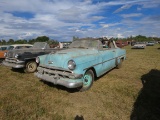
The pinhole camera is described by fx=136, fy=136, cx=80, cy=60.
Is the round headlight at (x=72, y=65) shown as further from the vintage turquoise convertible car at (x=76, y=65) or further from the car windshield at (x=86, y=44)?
the car windshield at (x=86, y=44)

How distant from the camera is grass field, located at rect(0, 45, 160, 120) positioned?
11.0 feet

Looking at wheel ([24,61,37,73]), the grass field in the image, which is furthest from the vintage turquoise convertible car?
wheel ([24,61,37,73])

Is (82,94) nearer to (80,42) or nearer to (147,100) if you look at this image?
(147,100)

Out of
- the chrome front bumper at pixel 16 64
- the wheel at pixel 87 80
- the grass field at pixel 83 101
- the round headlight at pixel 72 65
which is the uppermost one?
the round headlight at pixel 72 65

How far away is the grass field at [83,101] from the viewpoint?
11.0 ft

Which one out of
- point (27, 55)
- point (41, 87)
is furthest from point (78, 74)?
point (27, 55)

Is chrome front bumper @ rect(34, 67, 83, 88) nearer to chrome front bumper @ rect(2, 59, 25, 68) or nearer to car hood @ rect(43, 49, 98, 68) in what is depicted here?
car hood @ rect(43, 49, 98, 68)

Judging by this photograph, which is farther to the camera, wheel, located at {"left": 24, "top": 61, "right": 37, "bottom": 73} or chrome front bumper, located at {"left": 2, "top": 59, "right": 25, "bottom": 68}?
wheel, located at {"left": 24, "top": 61, "right": 37, "bottom": 73}

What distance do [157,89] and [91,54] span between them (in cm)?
268

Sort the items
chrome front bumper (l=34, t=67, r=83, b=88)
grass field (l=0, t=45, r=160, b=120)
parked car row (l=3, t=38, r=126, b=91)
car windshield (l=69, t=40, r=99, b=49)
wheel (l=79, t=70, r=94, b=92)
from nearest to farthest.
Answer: grass field (l=0, t=45, r=160, b=120)
chrome front bumper (l=34, t=67, r=83, b=88)
parked car row (l=3, t=38, r=126, b=91)
wheel (l=79, t=70, r=94, b=92)
car windshield (l=69, t=40, r=99, b=49)

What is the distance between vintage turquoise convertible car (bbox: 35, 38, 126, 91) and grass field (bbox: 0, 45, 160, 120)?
0.48 metres

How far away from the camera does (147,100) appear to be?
13.3 ft

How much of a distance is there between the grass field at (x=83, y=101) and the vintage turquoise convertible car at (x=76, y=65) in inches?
18.9

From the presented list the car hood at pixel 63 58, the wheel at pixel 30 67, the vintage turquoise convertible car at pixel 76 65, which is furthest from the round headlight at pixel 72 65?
the wheel at pixel 30 67
